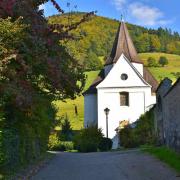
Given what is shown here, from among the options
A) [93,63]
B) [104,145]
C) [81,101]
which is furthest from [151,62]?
[104,145]

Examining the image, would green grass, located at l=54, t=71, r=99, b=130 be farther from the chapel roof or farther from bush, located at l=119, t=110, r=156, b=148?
bush, located at l=119, t=110, r=156, b=148

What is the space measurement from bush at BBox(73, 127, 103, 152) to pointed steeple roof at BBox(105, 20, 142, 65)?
18.8 meters

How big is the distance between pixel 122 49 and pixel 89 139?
73.0 ft

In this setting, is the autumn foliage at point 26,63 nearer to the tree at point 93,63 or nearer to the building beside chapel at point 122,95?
the building beside chapel at point 122,95

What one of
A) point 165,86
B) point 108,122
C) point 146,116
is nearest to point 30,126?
point 165,86

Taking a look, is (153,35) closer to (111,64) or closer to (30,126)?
(111,64)

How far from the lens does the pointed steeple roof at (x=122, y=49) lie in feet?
200

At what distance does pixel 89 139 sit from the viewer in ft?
139

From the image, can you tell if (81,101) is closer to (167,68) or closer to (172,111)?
(167,68)

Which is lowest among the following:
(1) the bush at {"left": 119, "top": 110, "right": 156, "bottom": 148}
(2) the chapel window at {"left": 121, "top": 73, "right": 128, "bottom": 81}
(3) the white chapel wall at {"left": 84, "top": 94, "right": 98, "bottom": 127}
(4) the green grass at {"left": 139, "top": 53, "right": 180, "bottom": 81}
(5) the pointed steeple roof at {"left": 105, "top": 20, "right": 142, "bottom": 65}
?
(1) the bush at {"left": 119, "top": 110, "right": 156, "bottom": 148}

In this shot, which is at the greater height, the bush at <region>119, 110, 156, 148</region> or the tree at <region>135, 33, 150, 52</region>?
the tree at <region>135, 33, 150, 52</region>

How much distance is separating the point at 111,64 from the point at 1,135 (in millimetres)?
48083

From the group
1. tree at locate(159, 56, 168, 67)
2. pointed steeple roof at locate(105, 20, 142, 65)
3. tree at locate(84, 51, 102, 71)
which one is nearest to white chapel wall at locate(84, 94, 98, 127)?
pointed steeple roof at locate(105, 20, 142, 65)

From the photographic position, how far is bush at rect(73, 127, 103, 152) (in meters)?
41.4
